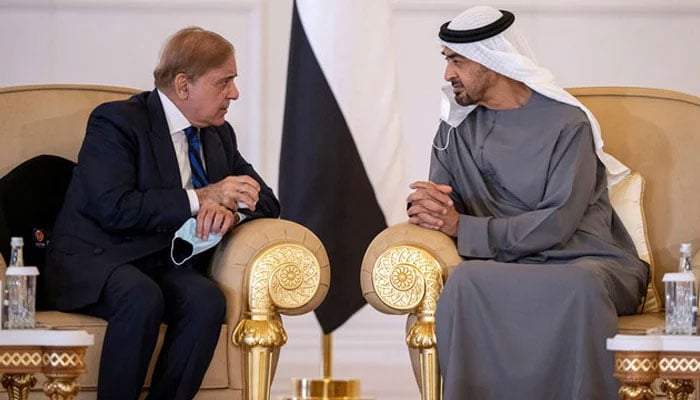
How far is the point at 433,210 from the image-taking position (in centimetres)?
404

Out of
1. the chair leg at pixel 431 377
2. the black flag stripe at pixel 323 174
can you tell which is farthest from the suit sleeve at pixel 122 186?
the black flag stripe at pixel 323 174

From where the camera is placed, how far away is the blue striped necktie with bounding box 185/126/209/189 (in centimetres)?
423

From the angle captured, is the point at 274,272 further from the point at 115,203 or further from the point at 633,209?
the point at 633,209

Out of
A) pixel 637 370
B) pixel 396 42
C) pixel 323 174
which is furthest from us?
pixel 396 42

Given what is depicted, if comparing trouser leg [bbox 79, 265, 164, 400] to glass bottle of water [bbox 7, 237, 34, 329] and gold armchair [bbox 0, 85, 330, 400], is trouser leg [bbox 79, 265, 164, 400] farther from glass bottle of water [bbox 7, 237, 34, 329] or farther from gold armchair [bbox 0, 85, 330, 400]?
glass bottle of water [bbox 7, 237, 34, 329]

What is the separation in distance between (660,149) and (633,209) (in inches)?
11.3

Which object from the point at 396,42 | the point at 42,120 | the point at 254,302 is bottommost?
the point at 254,302

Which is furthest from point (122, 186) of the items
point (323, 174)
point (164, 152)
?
point (323, 174)

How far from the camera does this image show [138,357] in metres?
3.73

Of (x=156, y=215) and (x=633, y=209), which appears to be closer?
(x=156, y=215)

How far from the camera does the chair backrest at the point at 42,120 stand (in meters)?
4.41

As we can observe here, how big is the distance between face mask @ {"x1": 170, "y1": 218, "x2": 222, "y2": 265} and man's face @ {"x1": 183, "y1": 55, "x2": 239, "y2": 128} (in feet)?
1.26

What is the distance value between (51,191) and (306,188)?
1.15 metres

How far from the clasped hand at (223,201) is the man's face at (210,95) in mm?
255
